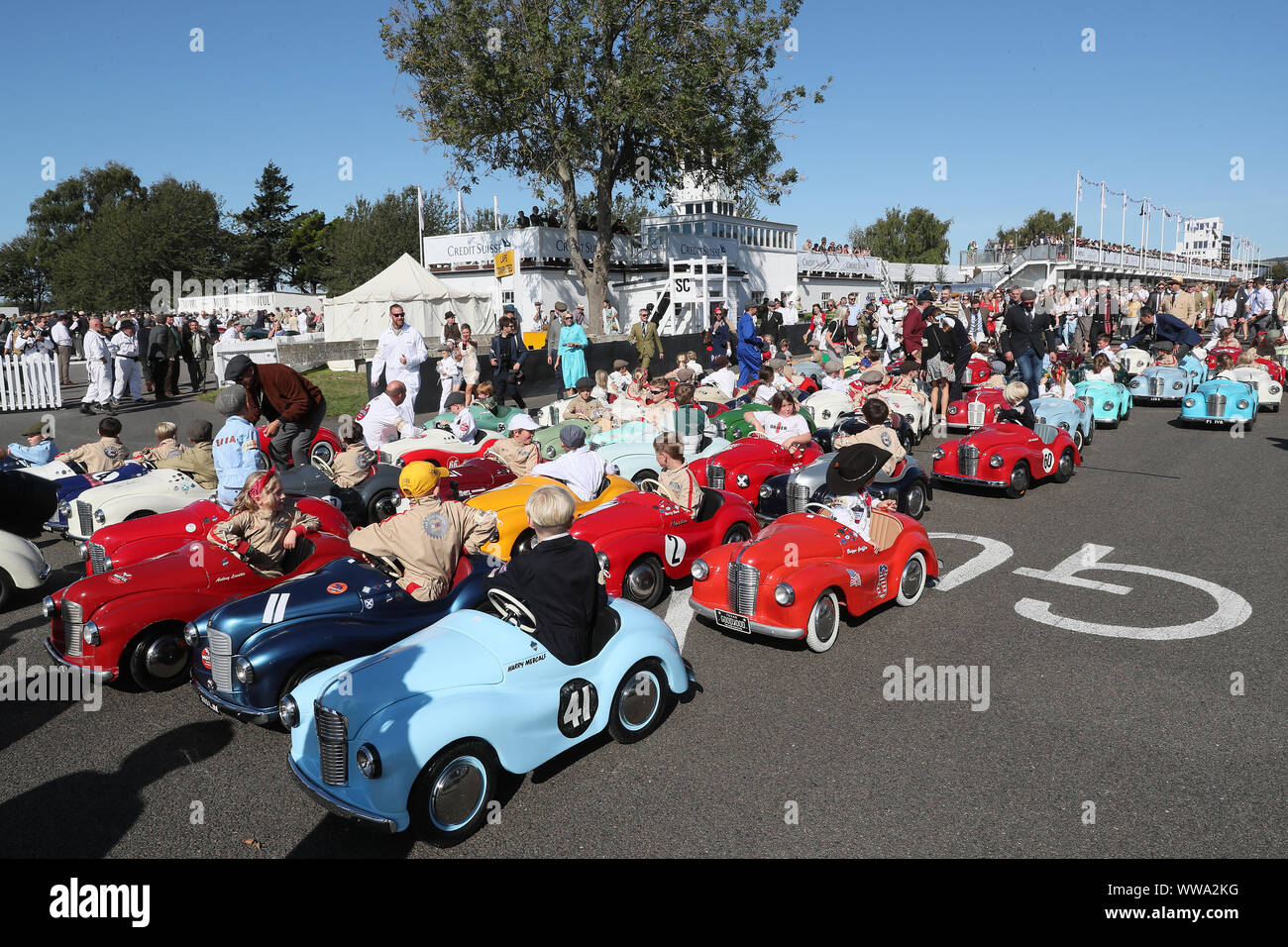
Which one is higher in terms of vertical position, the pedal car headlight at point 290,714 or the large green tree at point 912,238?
the large green tree at point 912,238

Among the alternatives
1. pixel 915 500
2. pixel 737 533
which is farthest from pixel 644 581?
pixel 915 500

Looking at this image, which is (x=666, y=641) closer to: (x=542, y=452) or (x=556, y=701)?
(x=556, y=701)

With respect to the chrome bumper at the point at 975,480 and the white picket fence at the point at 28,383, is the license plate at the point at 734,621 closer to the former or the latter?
the chrome bumper at the point at 975,480

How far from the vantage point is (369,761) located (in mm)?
3896

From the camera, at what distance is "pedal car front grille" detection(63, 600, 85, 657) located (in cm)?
571

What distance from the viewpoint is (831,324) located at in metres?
27.8

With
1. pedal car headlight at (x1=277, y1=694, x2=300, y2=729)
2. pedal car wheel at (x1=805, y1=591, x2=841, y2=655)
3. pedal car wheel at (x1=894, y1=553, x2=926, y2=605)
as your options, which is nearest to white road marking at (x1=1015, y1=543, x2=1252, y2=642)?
pedal car wheel at (x1=894, y1=553, x2=926, y2=605)

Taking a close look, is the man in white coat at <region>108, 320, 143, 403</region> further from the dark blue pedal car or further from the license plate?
the license plate

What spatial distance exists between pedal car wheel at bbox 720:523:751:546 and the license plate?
1456 millimetres

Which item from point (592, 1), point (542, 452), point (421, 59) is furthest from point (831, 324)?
point (542, 452)

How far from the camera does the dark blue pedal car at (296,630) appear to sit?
16.7 ft

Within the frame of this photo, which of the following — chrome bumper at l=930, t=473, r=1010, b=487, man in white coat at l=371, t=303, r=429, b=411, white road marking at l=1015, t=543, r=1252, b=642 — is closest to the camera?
white road marking at l=1015, t=543, r=1252, b=642

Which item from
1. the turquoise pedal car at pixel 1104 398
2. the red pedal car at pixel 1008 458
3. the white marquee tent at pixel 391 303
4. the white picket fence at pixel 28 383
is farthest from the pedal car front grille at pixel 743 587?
the white marquee tent at pixel 391 303

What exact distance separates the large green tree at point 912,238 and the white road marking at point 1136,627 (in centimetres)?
6563
